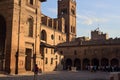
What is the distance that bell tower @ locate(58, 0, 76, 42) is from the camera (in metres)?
85.9

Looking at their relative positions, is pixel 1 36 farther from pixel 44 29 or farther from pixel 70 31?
pixel 70 31

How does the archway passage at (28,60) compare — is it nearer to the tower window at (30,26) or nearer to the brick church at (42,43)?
the brick church at (42,43)

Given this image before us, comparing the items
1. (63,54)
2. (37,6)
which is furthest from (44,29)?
(37,6)

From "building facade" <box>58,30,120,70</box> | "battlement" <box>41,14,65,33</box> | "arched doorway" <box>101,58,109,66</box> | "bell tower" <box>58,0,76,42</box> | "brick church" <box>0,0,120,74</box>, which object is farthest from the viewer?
"bell tower" <box>58,0,76,42</box>

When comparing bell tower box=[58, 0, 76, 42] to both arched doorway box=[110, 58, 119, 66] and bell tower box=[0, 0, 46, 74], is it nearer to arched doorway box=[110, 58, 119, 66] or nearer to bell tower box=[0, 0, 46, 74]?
arched doorway box=[110, 58, 119, 66]

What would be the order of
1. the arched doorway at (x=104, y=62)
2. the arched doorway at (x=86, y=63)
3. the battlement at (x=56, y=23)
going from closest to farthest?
the arched doorway at (x=104, y=62) < the arched doorway at (x=86, y=63) < the battlement at (x=56, y=23)

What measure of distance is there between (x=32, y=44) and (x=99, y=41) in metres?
32.0

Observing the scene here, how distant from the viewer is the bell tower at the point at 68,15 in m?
85.9

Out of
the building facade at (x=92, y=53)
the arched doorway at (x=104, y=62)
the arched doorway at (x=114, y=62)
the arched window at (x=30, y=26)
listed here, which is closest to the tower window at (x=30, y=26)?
the arched window at (x=30, y=26)

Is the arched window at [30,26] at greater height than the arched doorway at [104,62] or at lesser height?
greater

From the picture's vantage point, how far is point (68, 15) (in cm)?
8631

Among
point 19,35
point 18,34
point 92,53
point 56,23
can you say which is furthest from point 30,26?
point 56,23

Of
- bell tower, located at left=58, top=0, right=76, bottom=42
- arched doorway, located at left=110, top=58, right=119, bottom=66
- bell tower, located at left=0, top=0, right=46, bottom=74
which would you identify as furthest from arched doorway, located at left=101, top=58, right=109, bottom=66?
bell tower, located at left=0, top=0, right=46, bottom=74

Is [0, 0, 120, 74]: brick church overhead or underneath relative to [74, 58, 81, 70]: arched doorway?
overhead
